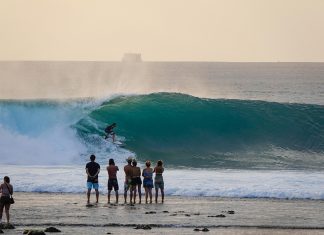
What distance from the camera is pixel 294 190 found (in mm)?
22000

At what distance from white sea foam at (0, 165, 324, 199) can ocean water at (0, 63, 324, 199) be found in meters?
0.02

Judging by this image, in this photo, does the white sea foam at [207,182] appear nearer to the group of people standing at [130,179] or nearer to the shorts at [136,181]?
the group of people standing at [130,179]

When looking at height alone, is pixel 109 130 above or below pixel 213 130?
below

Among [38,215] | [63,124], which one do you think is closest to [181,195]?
[38,215]

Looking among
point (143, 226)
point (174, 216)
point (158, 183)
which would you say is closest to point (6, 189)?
point (143, 226)

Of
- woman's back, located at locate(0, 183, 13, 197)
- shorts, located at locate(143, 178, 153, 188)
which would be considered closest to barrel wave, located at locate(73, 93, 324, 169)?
shorts, located at locate(143, 178, 153, 188)

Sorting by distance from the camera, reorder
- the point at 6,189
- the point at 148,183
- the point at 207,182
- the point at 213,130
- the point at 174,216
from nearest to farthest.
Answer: the point at 6,189
the point at 174,216
the point at 148,183
the point at 207,182
the point at 213,130

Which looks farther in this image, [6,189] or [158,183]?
[158,183]

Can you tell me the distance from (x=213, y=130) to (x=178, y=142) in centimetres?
224

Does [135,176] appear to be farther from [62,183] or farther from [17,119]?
[17,119]

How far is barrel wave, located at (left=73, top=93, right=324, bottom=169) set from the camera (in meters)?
30.8

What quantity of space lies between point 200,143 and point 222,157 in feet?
9.91

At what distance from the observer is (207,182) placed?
23.1 meters

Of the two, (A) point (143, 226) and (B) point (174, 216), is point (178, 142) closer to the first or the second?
(B) point (174, 216)
